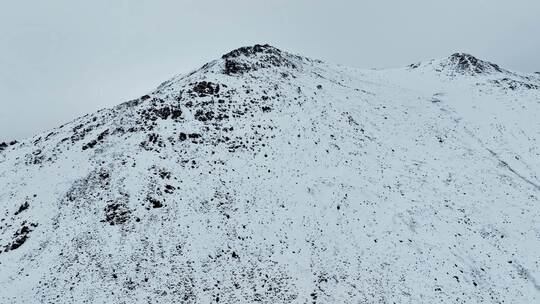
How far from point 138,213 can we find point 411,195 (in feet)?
64.2

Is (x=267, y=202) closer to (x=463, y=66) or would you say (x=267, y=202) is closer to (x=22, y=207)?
(x=22, y=207)

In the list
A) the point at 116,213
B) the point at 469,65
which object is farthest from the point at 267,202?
the point at 469,65

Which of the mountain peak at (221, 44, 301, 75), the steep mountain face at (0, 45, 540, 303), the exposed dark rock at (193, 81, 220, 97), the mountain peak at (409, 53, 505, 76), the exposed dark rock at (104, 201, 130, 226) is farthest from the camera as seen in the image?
the mountain peak at (409, 53, 505, 76)

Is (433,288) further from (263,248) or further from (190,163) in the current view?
(190,163)

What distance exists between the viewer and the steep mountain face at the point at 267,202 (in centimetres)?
2569

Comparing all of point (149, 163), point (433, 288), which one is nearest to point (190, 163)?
point (149, 163)

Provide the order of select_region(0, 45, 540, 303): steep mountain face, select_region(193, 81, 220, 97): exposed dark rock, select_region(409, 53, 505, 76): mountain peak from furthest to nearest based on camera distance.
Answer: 1. select_region(409, 53, 505, 76): mountain peak
2. select_region(193, 81, 220, 97): exposed dark rock
3. select_region(0, 45, 540, 303): steep mountain face

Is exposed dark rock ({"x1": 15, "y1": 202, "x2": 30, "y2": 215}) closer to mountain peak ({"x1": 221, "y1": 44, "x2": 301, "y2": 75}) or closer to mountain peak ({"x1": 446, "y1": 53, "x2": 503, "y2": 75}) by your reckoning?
mountain peak ({"x1": 221, "y1": 44, "x2": 301, "y2": 75})

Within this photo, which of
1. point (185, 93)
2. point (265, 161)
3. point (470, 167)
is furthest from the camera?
point (185, 93)

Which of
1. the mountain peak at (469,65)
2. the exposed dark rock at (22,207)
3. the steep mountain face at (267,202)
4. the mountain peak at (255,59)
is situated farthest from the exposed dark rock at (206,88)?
the mountain peak at (469,65)

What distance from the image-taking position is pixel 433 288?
25484 millimetres

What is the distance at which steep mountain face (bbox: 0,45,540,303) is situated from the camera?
84.3ft

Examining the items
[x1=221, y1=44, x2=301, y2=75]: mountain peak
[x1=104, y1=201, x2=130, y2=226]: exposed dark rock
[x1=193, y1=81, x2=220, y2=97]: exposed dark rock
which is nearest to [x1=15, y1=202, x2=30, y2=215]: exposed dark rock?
[x1=104, y1=201, x2=130, y2=226]: exposed dark rock

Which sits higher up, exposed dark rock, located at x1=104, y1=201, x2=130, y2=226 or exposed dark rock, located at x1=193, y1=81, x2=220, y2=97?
exposed dark rock, located at x1=193, y1=81, x2=220, y2=97
